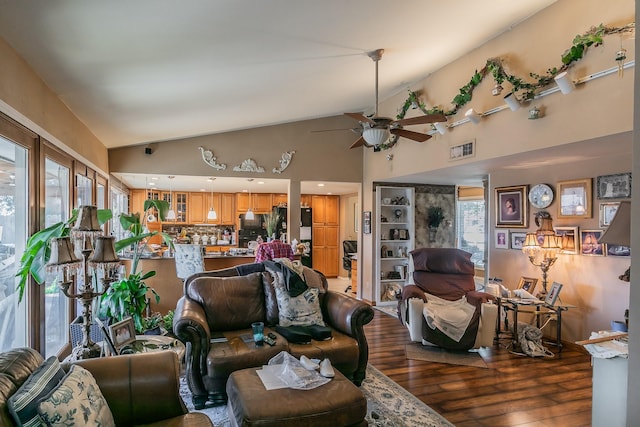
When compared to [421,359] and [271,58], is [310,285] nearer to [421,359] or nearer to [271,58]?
[421,359]

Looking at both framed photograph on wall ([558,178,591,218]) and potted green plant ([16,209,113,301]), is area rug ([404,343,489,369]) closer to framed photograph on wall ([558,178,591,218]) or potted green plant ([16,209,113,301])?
framed photograph on wall ([558,178,591,218])

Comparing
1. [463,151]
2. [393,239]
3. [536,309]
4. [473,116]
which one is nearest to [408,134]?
[473,116]

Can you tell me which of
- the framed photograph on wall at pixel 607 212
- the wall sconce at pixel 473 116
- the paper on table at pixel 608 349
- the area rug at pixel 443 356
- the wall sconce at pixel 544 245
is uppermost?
the wall sconce at pixel 473 116

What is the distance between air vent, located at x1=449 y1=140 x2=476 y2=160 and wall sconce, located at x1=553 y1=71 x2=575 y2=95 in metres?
1.16

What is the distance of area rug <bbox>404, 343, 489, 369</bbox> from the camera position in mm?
3871

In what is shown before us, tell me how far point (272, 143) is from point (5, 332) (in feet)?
15.0

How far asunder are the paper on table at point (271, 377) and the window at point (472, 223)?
574 cm

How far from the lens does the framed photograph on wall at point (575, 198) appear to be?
414 cm

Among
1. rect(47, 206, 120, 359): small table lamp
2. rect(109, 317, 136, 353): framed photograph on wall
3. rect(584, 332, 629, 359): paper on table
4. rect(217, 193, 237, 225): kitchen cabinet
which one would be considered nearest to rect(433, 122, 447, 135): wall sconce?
rect(584, 332, 629, 359): paper on table

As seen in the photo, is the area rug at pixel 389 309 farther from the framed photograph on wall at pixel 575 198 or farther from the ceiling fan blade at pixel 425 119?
the ceiling fan blade at pixel 425 119

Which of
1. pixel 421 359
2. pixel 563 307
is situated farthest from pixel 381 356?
pixel 563 307

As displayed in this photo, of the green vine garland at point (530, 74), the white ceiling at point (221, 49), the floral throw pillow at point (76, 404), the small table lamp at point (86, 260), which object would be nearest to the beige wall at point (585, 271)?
the green vine garland at point (530, 74)

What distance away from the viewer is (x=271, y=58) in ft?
10.8

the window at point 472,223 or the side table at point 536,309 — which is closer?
the side table at point 536,309
